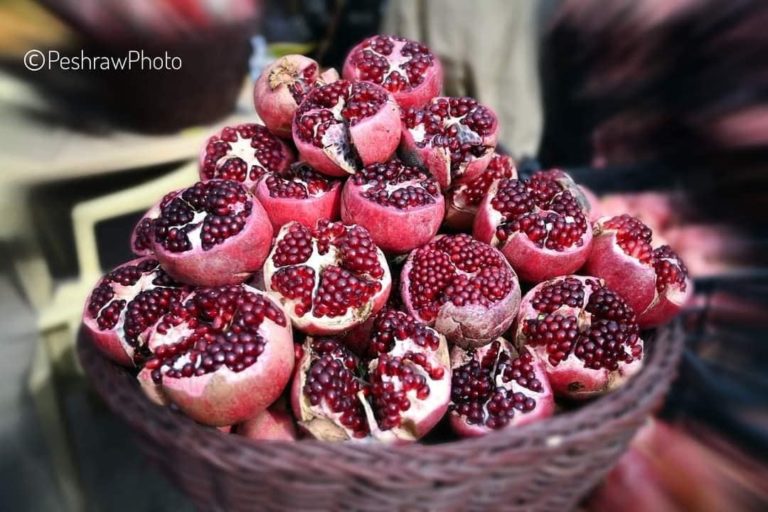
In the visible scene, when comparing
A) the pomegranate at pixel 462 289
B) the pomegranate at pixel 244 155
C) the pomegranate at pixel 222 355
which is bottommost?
the pomegranate at pixel 222 355

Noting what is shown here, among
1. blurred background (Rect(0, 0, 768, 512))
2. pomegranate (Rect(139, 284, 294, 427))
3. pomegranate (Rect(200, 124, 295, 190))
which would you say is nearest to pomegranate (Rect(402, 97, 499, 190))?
pomegranate (Rect(200, 124, 295, 190))

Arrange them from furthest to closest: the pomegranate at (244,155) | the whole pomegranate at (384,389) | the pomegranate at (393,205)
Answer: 1. the pomegranate at (244,155)
2. the pomegranate at (393,205)
3. the whole pomegranate at (384,389)

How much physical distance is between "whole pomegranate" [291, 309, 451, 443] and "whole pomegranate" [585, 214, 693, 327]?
336 mm

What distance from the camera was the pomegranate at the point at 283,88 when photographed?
1031mm

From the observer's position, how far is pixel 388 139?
0.94 metres

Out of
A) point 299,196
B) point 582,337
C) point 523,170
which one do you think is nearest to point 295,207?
point 299,196

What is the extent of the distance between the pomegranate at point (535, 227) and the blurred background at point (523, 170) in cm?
41

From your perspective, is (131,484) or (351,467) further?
(131,484)

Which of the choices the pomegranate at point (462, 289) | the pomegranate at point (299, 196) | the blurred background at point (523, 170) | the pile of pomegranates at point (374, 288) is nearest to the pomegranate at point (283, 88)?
the pile of pomegranates at point (374, 288)

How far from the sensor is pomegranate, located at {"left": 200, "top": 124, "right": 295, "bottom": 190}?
1018mm

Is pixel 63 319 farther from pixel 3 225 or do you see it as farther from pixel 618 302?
pixel 618 302

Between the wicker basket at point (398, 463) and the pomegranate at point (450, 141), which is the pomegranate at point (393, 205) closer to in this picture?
the pomegranate at point (450, 141)

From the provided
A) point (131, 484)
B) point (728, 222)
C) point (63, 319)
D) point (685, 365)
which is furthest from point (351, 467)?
point (131, 484)

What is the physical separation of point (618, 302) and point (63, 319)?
4.53 ft
